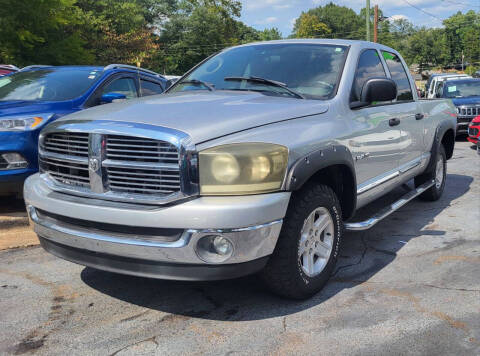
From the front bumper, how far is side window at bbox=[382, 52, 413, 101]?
9.13ft

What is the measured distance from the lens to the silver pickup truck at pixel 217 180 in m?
2.79

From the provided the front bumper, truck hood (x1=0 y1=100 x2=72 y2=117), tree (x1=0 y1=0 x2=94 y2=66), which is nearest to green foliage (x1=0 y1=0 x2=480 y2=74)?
tree (x1=0 y1=0 x2=94 y2=66)

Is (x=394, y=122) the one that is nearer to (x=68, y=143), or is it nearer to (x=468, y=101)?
(x=68, y=143)

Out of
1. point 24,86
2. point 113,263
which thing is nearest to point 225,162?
point 113,263

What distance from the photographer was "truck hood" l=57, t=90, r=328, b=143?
9.64 ft

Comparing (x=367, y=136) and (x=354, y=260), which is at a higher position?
(x=367, y=136)

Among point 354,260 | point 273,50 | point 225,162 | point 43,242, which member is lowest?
point 354,260

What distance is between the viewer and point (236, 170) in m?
2.82

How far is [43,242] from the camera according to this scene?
339cm

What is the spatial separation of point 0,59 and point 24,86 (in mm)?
12130

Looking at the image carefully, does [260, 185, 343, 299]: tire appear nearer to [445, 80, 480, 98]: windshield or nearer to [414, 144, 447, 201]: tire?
[414, 144, 447, 201]: tire

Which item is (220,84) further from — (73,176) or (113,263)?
(113,263)

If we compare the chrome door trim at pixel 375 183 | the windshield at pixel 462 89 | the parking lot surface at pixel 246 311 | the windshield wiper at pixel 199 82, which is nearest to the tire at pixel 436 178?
the chrome door trim at pixel 375 183

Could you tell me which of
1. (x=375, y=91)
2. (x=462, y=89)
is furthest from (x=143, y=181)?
(x=462, y=89)
